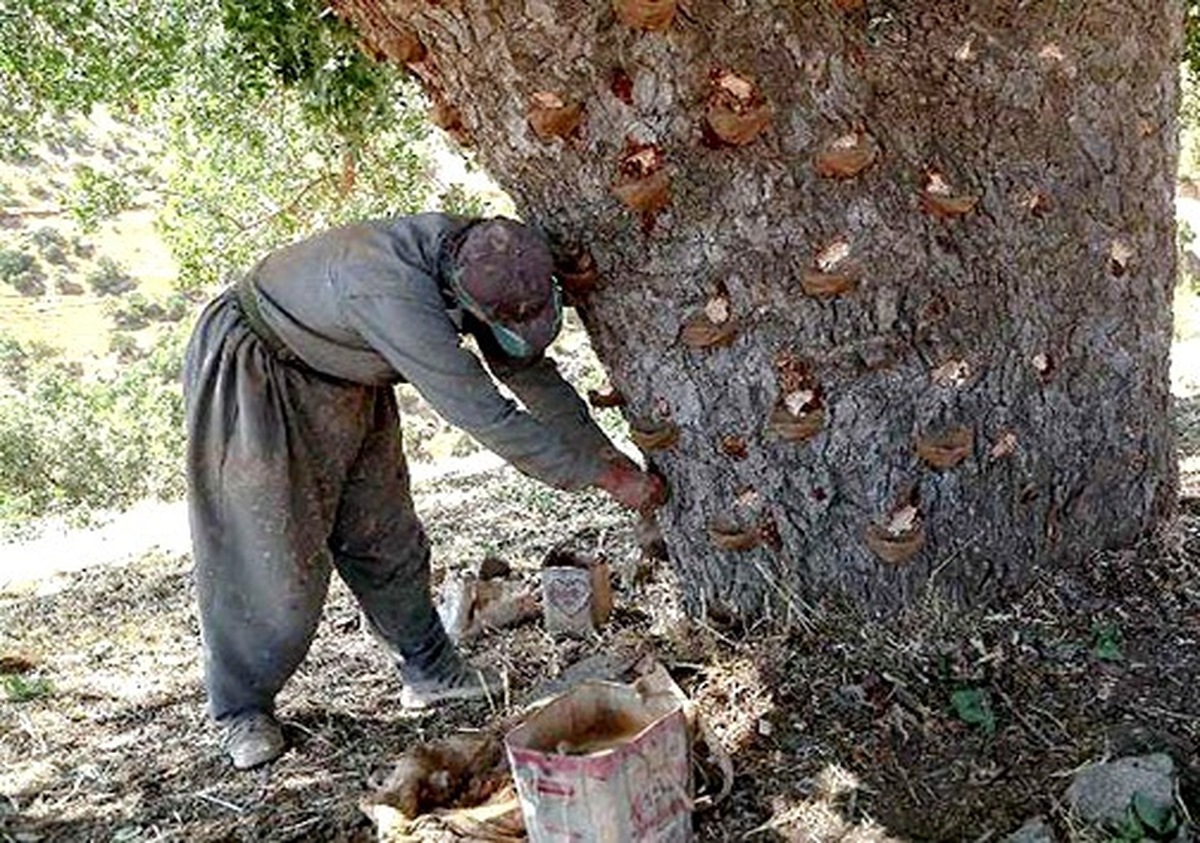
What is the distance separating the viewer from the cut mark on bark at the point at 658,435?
306 centimetres

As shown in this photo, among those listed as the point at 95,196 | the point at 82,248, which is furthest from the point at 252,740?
the point at 82,248

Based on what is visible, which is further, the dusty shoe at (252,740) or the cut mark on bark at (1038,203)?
the dusty shoe at (252,740)

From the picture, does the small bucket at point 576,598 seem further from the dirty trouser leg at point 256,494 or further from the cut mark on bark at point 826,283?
the cut mark on bark at point 826,283

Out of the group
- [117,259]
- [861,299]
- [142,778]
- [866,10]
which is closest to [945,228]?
[861,299]

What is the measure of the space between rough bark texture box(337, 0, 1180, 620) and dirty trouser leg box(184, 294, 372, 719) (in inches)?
30.0

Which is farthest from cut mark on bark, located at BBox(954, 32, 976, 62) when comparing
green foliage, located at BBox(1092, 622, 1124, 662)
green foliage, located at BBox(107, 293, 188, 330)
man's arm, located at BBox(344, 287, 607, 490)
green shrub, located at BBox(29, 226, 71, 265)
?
green shrub, located at BBox(29, 226, 71, 265)

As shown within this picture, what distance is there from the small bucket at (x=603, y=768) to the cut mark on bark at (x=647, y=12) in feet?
4.30

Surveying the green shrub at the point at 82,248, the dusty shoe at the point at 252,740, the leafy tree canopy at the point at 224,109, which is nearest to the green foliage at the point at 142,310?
the green shrub at the point at 82,248

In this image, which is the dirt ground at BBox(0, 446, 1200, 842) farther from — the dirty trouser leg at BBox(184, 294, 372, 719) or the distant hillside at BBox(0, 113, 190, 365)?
the distant hillside at BBox(0, 113, 190, 365)

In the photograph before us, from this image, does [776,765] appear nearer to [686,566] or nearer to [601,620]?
[686,566]

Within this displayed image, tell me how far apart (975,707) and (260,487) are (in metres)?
1.74

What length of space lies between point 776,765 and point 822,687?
24 cm

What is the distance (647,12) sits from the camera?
8.43 ft

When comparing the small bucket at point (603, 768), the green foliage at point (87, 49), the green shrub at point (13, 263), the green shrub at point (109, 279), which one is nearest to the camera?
the small bucket at point (603, 768)
